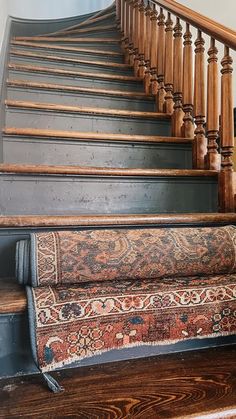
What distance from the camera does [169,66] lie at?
6.33 feet

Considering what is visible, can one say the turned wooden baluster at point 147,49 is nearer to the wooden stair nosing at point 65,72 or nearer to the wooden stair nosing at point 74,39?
the wooden stair nosing at point 65,72

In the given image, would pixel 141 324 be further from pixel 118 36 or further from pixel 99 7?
pixel 99 7

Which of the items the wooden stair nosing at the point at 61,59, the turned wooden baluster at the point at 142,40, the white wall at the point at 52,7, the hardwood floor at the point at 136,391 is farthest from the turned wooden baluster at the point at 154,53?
the hardwood floor at the point at 136,391

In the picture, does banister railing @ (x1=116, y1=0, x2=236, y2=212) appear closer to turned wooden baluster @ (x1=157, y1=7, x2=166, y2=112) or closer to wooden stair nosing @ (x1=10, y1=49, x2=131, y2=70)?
turned wooden baluster @ (x1=157, y1=7, x2=166, y2=112)

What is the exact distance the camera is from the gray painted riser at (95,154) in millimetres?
1499

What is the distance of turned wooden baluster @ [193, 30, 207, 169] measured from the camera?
1568mm

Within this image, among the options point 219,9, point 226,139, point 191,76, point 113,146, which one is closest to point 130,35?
point 219,9

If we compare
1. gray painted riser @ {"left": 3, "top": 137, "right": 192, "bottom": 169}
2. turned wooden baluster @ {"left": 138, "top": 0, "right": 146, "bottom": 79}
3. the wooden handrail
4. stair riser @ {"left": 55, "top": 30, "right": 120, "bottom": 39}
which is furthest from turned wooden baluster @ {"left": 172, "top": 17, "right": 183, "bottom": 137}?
stair riser @ {"left": 55, "top": 30, "right": 120, "bottom": 39}

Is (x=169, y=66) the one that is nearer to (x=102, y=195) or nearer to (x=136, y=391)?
(x=102, y=195)

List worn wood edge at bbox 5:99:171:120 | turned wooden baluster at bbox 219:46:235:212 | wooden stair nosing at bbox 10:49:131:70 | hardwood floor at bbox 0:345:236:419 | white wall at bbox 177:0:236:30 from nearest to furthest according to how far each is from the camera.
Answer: hardwood floor at bbox 0:345:236:419
turned wooden baluster at bbox 219:46:235:212
worn wood edge at bbox 5:99:171:120
wooden stair nosing at bbox 10:49:131:70
white wall at bbox 177:0:236:30

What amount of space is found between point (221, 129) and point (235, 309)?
791 millimetres

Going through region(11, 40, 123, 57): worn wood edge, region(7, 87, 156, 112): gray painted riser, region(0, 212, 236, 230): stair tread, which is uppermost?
region(11, 40, 123, 57): worn wood edge

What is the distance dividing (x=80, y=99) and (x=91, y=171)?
87 centimetres

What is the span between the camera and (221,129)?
4.62ft
